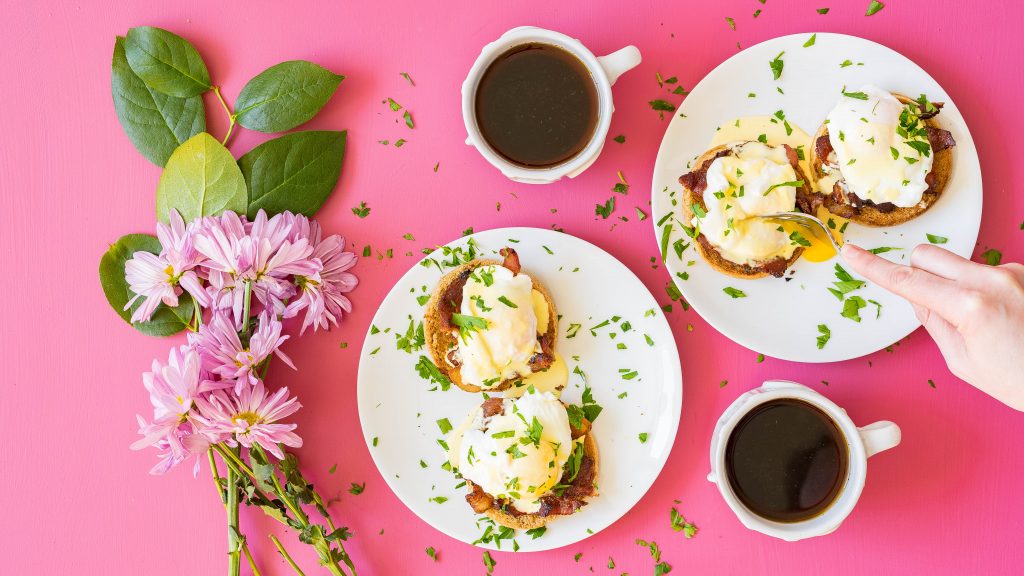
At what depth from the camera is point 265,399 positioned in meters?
2.54

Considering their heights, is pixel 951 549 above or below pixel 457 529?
below

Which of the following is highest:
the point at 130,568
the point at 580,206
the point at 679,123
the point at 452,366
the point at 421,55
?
the point at 421,55

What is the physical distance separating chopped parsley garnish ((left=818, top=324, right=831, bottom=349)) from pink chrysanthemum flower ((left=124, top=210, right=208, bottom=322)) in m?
2.16

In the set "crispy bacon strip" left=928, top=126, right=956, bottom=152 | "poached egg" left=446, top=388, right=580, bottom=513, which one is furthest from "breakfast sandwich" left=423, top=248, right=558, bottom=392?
"crispy bacon strip" left=928, top=126, right=956, bottom=152

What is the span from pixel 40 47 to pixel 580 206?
218 centimetres

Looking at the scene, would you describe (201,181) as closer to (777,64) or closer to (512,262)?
(512,262)

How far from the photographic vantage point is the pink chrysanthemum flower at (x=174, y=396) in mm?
2318

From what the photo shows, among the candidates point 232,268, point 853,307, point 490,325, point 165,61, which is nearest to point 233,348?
point 232,268

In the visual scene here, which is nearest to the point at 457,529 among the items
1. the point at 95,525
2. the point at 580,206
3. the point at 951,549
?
the point at 580,206

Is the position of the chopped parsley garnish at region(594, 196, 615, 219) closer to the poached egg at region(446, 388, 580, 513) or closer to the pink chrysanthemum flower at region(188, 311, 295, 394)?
the poached egg at region(446, 388, 580, 513)

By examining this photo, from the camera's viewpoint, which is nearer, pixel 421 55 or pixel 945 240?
pixel 945 240

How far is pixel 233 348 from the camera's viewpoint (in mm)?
2453

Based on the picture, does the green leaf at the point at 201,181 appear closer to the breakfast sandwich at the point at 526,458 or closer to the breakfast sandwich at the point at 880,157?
the breakfast sandwich at the point at 526,458

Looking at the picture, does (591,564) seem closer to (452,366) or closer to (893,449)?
(452,366)
